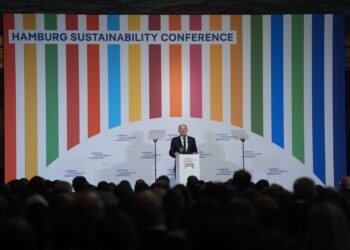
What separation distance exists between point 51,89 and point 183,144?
245cm

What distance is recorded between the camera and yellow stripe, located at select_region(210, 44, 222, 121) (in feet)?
31.8

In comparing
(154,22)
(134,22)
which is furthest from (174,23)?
(134,22)

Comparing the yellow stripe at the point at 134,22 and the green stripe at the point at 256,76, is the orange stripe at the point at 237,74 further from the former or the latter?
the yellow stripe at the point at 134,22

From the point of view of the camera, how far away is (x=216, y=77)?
9.70 meters

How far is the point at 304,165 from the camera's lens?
969 centimetres

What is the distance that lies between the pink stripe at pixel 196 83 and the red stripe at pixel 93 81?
1566mm

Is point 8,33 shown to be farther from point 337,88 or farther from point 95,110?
point 337,88

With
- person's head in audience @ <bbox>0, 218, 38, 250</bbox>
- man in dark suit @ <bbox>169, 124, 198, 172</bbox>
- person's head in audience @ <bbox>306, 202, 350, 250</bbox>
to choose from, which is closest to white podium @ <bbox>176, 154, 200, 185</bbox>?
man in dark suit @ <bbox>169, 124, 198, 172</bbox>

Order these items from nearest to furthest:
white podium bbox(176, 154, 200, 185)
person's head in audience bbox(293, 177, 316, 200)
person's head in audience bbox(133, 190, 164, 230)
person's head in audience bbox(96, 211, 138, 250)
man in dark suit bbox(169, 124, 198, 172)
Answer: person's head in audience bbox(96, 211, 138, 250) < person's head in audience bbox(133, 190, 164, 230) < person's head in audience bbox(293, 177, 316, 200) < white podium bbox(176, 154, 200, 185) < man in dark suit bbox(169, 124, 198, 172)

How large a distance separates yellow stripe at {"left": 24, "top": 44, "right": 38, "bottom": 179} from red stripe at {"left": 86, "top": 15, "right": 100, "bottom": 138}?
890mm

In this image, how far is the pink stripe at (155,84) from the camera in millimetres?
9656
